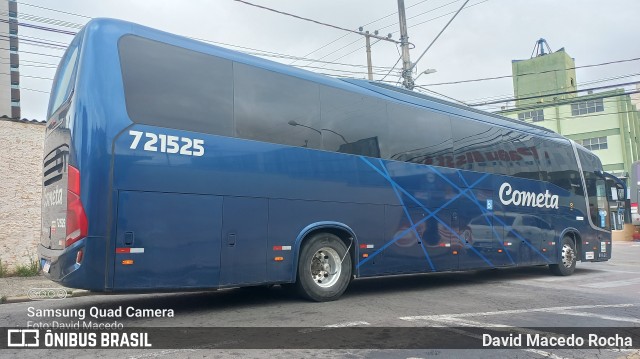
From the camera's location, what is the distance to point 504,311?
7.78 m

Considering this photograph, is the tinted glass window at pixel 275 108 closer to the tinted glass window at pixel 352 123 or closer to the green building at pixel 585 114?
the tinted glass window at pixel 352 123

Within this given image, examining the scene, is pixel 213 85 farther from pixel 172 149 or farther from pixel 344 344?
pixel 344 344

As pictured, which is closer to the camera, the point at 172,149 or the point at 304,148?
the point at 172,149

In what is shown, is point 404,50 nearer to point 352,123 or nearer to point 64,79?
point 352,123

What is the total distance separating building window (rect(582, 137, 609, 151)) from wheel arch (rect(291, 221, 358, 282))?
1786 inches

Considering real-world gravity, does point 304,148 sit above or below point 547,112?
below

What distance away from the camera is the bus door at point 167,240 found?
6.11 meters

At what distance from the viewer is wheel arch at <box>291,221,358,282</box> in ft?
25.4

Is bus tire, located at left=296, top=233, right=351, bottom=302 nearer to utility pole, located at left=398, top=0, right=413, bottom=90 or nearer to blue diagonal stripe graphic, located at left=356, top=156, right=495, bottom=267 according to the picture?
blue diagonal stripe graphic, located at left=356, top=156, right=495, bottom=267

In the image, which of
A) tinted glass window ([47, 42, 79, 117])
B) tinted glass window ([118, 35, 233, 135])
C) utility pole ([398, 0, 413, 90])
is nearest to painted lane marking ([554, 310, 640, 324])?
tinted glass window ([118, 35, 233, 135])

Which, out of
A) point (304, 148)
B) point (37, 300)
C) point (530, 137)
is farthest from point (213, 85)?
point (530, 137)

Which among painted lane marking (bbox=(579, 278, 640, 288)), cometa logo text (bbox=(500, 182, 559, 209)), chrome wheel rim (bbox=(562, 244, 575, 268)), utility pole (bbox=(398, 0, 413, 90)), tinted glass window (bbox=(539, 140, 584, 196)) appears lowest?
painted lane marking (bbox=(579, 278, 640, 288))

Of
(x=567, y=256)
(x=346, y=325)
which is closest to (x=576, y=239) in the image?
(x=567, y=256)

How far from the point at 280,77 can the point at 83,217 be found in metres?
3.70
